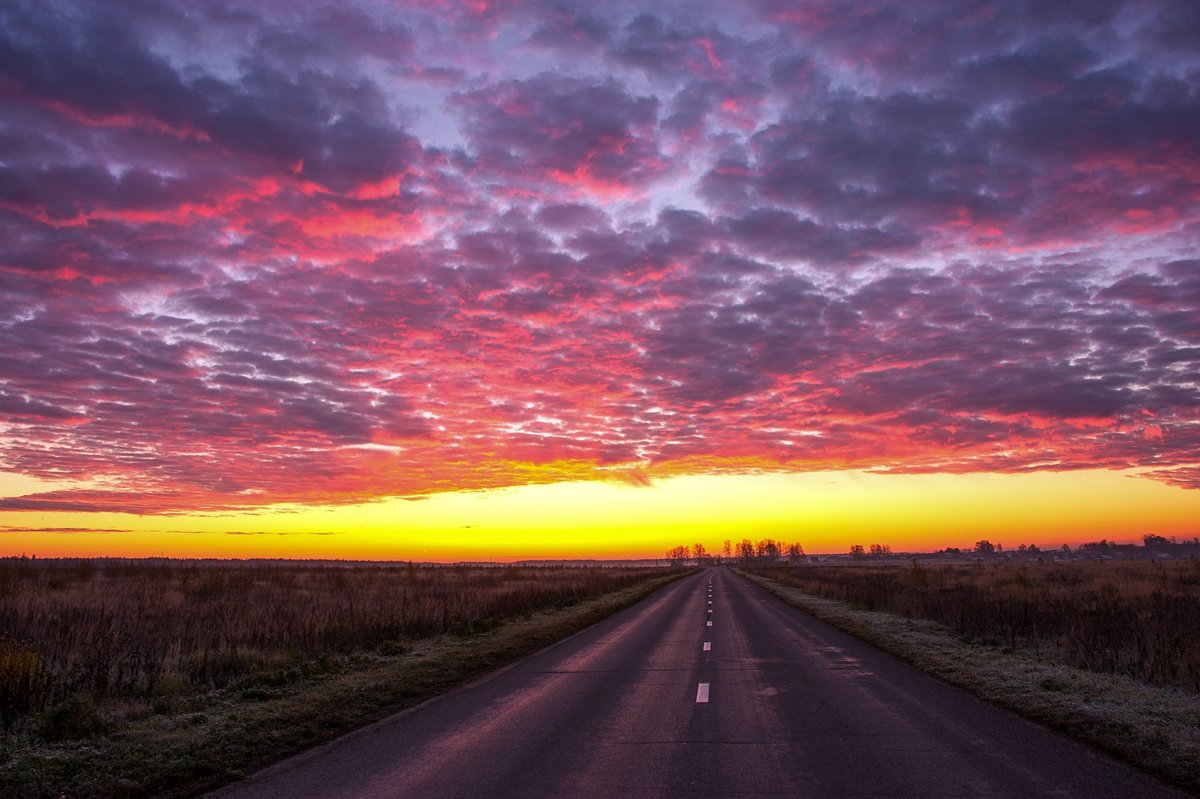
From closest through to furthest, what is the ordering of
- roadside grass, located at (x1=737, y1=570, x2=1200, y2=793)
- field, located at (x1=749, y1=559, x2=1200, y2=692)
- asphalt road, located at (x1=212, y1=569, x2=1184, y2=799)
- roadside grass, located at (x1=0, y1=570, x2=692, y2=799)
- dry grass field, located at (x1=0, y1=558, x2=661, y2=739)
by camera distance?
asphalt road, located at (x1=212, y1=569, x2=1184, y2=799)
roadside grass, located at (x1=0, y1=570, x2=692, y2=799)
roadside grass, located at (x1=737, y1=570, x2=1200, y2=793)
dry grass field, located at (x1=0, y1=558, x2=661, y2=739)
field, located at (x1=749, y1=559, x2=1200, y2=692)

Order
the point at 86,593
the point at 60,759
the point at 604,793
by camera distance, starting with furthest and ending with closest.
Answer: the point at 86,593
the point at 60,759
the point at 604,793

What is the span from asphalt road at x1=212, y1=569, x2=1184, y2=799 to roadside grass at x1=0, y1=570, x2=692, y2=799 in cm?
67

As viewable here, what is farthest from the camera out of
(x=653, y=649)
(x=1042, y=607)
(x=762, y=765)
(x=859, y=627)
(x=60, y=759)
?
(x=1042, y=607)

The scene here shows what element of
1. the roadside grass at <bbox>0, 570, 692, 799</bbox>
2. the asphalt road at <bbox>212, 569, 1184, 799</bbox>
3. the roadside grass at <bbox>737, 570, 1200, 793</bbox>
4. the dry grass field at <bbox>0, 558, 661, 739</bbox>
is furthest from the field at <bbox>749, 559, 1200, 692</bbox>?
the dry grass field at <bbox>0, 558, 661, 739</bbox>

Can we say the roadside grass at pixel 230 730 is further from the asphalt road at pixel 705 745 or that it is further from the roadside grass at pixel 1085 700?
the roadside grass at pixel 1085 700

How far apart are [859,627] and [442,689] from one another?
533 inches

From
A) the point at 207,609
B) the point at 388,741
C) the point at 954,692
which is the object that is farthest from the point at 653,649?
the point at 207,609

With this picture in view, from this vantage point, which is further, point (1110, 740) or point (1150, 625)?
point (1150, 625)

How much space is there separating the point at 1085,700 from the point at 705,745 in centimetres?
602

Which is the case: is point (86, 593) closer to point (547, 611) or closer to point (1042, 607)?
point (547, 611)

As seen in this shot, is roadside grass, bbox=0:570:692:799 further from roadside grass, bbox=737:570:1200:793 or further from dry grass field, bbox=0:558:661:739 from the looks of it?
roadside grass, bbox=737:570:1200:793

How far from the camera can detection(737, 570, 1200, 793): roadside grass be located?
7651 mm

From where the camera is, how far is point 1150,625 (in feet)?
57.4

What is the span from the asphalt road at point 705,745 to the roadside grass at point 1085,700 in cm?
39
